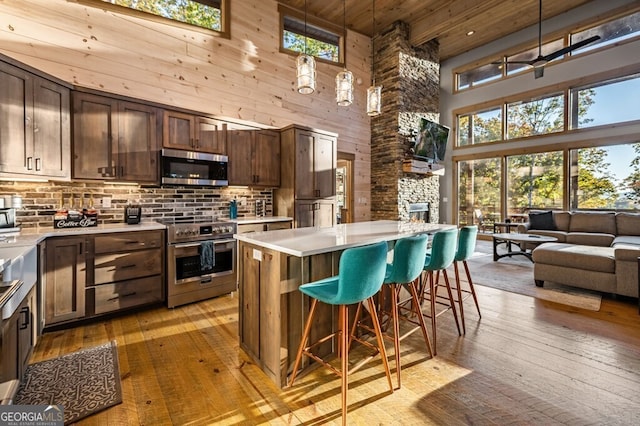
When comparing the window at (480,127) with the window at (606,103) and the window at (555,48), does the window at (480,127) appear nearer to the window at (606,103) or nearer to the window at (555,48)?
the window at (555,48)

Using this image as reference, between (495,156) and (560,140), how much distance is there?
4.87 ft

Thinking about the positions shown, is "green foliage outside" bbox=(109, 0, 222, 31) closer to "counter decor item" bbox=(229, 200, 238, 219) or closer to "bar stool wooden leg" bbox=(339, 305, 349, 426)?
"counter decor item" bbox=(229, 200, 238, 219)

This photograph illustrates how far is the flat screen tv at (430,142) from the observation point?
722cm

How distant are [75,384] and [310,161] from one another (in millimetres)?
3942

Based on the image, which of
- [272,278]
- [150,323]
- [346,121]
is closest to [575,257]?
[272,278]

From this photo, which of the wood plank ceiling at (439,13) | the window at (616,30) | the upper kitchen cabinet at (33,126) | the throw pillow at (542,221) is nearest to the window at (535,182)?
the throw pillow at (542,221)

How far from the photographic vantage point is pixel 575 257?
13.2 ft

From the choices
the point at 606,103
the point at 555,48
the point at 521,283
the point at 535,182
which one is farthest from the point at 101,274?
the point at 555,48

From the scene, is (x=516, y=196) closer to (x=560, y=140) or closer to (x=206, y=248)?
(x=560, y=140)

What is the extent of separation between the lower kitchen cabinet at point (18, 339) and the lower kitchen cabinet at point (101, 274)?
46 cm

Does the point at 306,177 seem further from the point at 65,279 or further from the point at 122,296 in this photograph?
the point at 65,279

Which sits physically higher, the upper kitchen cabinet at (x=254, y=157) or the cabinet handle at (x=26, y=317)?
the upper kitchen cabinet at (x=254, y=157)

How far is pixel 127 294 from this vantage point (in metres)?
3.25

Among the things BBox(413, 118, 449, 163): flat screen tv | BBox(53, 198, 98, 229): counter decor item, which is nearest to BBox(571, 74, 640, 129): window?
BBox(413, 118, 449, 163): flat screen tv
